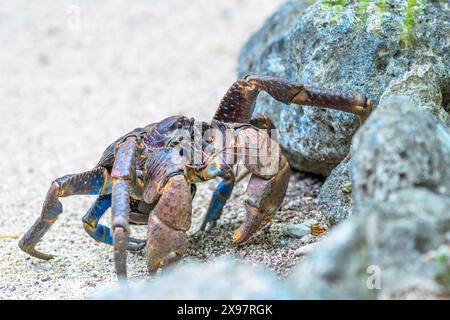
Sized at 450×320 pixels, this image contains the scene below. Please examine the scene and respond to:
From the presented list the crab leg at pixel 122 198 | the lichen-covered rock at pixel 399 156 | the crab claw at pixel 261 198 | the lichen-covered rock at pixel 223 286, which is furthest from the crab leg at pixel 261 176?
the lichen-covered rock at pixel 223 286

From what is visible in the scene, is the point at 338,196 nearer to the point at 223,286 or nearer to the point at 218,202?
the point at 218,202

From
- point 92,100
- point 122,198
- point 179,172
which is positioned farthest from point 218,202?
point 92,100

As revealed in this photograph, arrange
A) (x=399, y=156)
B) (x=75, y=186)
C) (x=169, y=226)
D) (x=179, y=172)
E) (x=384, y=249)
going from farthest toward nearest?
(x=75, y=186)
(x=179, y=172)
(x=169, y=226)
(x=399, y=156)
(x=384, y=249)

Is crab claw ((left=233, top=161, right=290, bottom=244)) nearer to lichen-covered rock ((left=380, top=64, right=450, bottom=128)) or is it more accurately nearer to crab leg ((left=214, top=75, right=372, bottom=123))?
crab leg ((left=214, top=75, right=372, bottom=123))

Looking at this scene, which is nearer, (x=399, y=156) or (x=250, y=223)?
(x=399, y=156)

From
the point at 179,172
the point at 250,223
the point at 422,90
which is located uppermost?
the point at 422,90

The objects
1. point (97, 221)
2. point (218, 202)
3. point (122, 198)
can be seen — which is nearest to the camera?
point (122, 198)

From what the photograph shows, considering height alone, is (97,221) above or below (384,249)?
below
